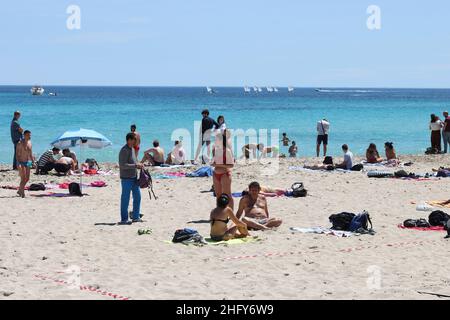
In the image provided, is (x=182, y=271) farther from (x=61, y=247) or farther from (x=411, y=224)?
(x=411, y=224)

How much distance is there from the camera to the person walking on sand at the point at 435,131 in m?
25.8

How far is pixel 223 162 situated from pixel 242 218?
3.30 feet

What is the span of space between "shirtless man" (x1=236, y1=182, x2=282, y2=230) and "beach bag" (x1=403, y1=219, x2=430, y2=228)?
2054 millimetres

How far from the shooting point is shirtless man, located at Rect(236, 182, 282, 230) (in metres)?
12.0

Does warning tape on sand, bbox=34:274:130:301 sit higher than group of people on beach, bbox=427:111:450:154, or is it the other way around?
group of people on beach, bbox=427:111:450:154

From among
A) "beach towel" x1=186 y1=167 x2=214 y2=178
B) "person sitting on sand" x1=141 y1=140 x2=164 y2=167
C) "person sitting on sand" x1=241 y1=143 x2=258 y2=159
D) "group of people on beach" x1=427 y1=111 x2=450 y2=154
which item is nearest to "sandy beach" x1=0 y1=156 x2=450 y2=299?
"beach towel" x1=186 y1=167 x2=214 y2=178

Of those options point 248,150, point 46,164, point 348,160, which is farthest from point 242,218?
point 248,150

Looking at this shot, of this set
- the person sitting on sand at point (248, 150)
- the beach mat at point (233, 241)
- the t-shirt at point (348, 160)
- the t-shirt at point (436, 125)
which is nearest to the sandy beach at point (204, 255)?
the beach mat at point (233, 241)

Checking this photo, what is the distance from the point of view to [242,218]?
12.1 metres

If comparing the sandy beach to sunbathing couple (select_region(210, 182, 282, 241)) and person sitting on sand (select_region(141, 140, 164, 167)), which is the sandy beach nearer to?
sunbathing couple (select_region(210, 182, 282, 241))

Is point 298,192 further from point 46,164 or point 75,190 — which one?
point 46,164

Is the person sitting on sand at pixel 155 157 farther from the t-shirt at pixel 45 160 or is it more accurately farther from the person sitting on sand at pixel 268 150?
the person sitting on sand at pixel 268 150
